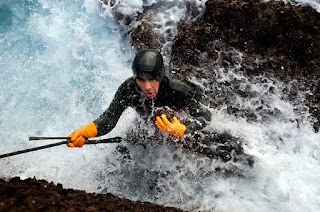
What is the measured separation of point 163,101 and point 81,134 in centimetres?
119

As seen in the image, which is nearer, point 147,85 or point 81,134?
point 147,85

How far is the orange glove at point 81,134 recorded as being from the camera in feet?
10.4

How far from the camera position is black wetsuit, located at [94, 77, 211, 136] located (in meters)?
3.28

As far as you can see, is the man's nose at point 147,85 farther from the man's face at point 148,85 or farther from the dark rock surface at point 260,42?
the dark rock surface at point 260,42

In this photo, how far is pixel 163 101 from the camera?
3.39m

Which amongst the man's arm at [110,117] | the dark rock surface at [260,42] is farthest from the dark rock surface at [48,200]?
the dark rock surface at [260,42]

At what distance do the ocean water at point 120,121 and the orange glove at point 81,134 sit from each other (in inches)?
52.8

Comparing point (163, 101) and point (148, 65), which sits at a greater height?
point (148, 65)

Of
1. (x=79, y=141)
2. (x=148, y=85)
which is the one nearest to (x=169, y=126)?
(x=148, y=85)

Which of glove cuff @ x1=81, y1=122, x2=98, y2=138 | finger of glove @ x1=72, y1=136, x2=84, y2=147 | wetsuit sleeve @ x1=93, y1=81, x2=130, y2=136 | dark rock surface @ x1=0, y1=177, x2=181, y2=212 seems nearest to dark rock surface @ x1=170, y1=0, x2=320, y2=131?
wetsuit sleeve @ x1=93, y1=81, x2=130, y2=136

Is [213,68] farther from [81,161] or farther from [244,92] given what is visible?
[81,161]

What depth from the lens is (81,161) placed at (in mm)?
4621

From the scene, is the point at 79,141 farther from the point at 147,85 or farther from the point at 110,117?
the point at 147,85

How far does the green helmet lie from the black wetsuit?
362 millimetres
